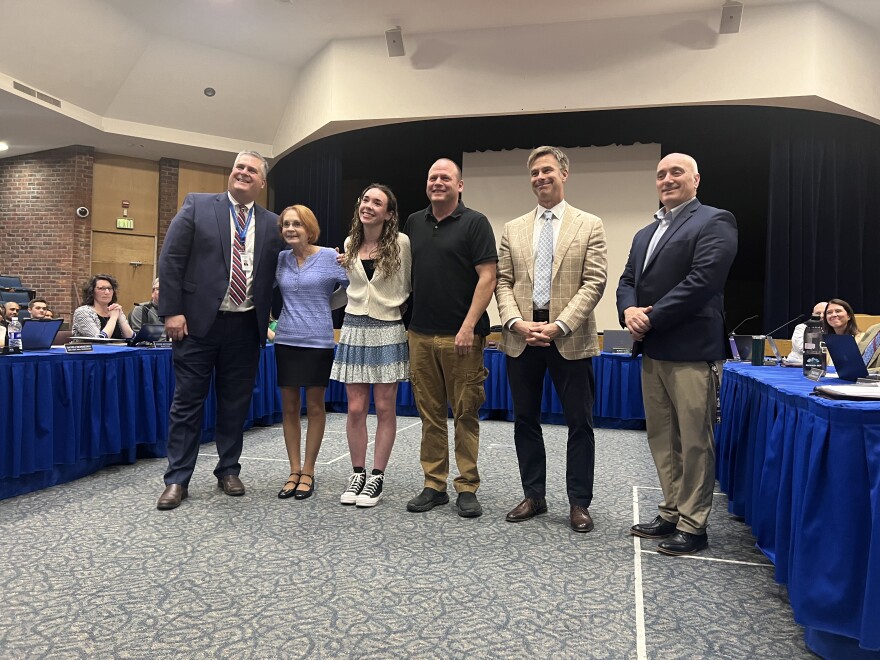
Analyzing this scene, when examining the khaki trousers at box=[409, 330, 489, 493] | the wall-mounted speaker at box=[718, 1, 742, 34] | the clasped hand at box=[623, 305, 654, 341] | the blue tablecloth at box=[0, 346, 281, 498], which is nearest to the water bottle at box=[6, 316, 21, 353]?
the blue tablecloth at box=[0, 346, 281, 498]

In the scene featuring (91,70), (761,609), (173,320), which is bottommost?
(761,609)

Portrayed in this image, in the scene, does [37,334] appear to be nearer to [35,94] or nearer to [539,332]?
[539,332]

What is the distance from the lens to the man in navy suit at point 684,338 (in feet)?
6.86

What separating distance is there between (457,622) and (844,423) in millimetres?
1031

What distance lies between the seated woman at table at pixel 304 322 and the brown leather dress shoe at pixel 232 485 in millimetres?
192

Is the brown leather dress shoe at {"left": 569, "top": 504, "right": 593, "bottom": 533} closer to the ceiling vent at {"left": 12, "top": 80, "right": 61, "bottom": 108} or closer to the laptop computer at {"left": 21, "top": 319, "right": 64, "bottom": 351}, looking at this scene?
the laptop computer at {"left": 21, "top": 319, "right": 64, "bottom": 351}

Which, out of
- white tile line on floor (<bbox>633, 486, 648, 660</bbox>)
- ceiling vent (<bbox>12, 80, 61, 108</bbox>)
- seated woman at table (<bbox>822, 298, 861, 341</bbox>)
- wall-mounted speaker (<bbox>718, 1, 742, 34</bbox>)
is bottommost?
white tile line on floor (<bbox>633, 486, 648, 660</bbox>)

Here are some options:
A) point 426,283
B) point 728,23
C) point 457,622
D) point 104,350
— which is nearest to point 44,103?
point 104,350

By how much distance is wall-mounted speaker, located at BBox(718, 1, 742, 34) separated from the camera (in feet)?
19.0

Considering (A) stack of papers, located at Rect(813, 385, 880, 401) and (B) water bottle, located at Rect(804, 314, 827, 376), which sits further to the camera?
(B) water bottle, located at Rect(804, 314, 827, 376)

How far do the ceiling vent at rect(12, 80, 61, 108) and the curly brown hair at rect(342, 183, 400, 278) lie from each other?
6178mm

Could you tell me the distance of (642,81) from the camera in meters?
6.30

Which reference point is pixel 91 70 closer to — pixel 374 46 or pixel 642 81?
pixel 374 46

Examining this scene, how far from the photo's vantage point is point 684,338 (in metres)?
2.13
